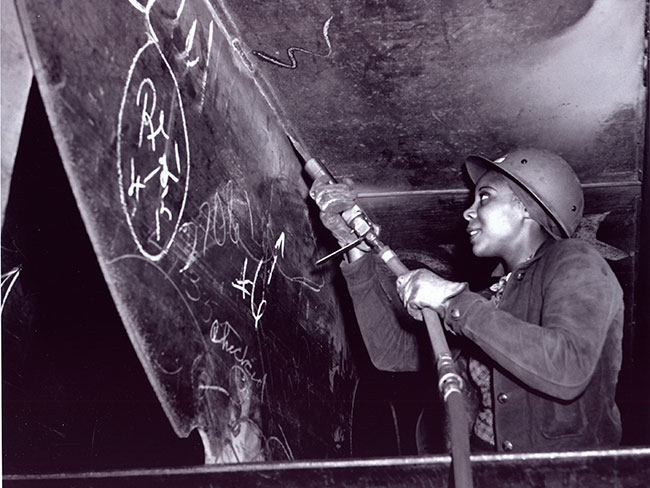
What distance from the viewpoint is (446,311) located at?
7.66 ft

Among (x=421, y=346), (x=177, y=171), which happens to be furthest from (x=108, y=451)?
(x=421, y=346)

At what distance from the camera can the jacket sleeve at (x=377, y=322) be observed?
3145 mm

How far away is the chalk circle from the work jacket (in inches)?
41.7

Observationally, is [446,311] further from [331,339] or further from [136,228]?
[331,339]

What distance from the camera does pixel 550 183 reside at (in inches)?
117

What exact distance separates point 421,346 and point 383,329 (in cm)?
28

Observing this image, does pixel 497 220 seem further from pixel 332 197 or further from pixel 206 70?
pixel 206 70

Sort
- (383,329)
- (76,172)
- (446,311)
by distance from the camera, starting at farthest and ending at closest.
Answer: (383,329)
(446,311)
(76,172)

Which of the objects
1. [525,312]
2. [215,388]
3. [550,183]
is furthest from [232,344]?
[550,183]

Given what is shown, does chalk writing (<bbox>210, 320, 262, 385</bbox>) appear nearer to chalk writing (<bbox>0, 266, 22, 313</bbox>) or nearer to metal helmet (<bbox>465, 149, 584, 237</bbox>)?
chalk writing (<bbox>0, 266, 22, 313</bbox>)

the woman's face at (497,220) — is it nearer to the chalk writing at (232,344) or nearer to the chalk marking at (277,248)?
the chalk marking at (277,248)

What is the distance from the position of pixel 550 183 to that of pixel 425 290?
100 cm

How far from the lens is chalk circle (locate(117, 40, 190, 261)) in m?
1.66

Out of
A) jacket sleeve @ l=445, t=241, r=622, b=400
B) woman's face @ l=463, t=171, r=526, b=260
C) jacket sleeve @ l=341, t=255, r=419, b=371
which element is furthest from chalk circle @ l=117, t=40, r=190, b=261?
woman's face @ l=463, t=171, r=526, b=260
